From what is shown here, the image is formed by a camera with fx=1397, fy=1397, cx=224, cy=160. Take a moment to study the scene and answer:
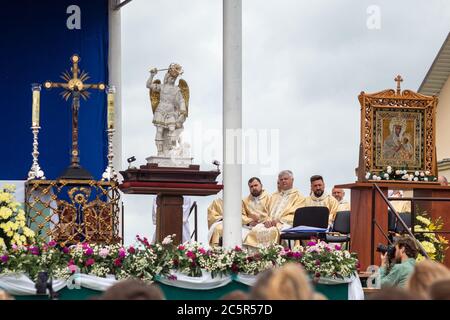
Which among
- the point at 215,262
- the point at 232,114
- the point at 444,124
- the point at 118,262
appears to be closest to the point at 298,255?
the point at 215,262

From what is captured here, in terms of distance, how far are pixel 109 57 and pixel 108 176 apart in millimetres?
5808

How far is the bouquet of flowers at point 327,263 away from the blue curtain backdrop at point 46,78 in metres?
8.97

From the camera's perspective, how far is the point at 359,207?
59.7 ft

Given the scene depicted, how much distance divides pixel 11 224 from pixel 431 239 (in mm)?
5350

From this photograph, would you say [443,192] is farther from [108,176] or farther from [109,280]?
[109,280]

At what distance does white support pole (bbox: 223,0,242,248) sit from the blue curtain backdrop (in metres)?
7.41

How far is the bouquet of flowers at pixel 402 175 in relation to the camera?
1838 centimetres

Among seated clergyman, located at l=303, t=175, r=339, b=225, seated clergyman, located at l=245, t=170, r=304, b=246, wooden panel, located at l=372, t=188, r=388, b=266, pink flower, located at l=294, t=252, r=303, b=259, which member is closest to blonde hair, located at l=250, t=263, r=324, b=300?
pink flower, located at l=294, t=252, r=303, b=259

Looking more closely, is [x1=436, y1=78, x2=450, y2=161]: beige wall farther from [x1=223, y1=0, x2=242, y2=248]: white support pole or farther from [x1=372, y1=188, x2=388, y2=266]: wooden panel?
[x1=223, y1=0, x2=242, y2=248]: white support pole

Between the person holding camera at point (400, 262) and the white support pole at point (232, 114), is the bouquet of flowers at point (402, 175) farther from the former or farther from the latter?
the person holding camera at point (400, 262)

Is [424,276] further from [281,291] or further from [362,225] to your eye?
[362,225]

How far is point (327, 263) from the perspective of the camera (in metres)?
15.4

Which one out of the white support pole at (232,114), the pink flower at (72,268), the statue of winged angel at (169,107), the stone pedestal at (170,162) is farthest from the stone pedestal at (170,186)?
the pink flower at (72,268)
